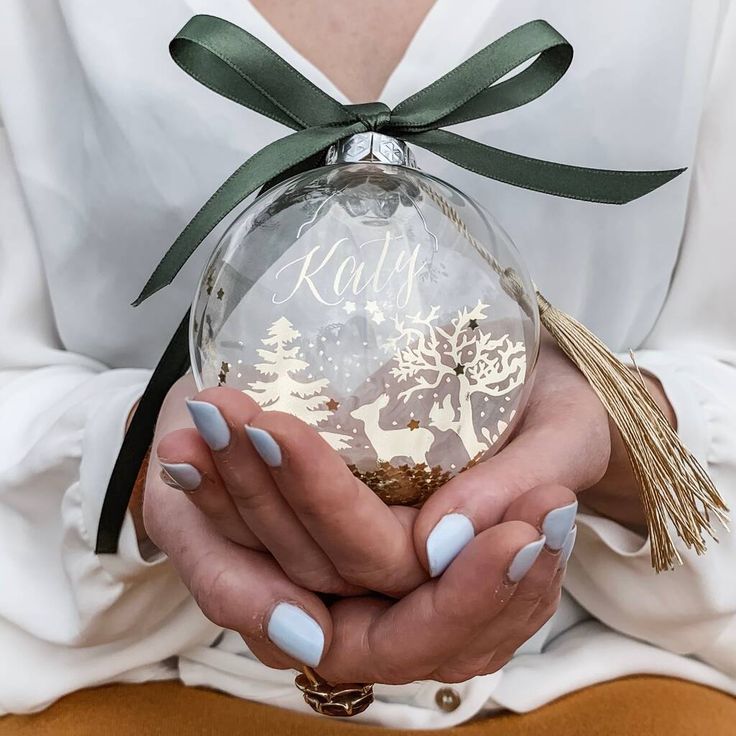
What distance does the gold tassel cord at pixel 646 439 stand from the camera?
647 mm

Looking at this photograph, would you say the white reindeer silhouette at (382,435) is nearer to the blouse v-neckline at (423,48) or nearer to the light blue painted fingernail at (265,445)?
the light blue painted fingernail at (265,445)

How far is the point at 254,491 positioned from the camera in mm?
450

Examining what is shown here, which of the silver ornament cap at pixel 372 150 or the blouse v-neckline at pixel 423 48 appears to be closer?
the silver ornament cap at pixel 372 150

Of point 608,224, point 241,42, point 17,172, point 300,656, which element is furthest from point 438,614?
point 17,172

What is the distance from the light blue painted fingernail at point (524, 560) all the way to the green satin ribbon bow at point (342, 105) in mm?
287

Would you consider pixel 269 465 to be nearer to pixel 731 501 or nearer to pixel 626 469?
pixel 626 469

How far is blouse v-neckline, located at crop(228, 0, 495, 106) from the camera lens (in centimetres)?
81

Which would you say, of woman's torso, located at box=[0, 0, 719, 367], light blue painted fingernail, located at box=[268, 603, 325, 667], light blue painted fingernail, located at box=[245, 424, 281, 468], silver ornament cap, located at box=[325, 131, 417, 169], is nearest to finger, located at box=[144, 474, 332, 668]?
light blue painted fingernail, located at box=[268, 603, 325, 667]

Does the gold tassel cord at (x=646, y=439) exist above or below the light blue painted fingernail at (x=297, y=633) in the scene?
above

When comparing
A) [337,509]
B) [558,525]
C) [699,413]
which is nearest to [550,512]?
[558,525]

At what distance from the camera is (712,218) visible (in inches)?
35.0

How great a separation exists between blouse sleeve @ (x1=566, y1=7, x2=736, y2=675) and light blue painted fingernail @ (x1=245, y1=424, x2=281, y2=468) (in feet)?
1.64

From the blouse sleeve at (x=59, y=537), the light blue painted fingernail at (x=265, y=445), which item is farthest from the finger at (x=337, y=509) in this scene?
the blouse sleeve at (x=59, y=537)

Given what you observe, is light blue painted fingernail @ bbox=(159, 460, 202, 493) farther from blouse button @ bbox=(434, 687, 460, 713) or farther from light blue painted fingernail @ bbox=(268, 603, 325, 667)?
blouse button @ bbox=(434, 687, 460, 713)
